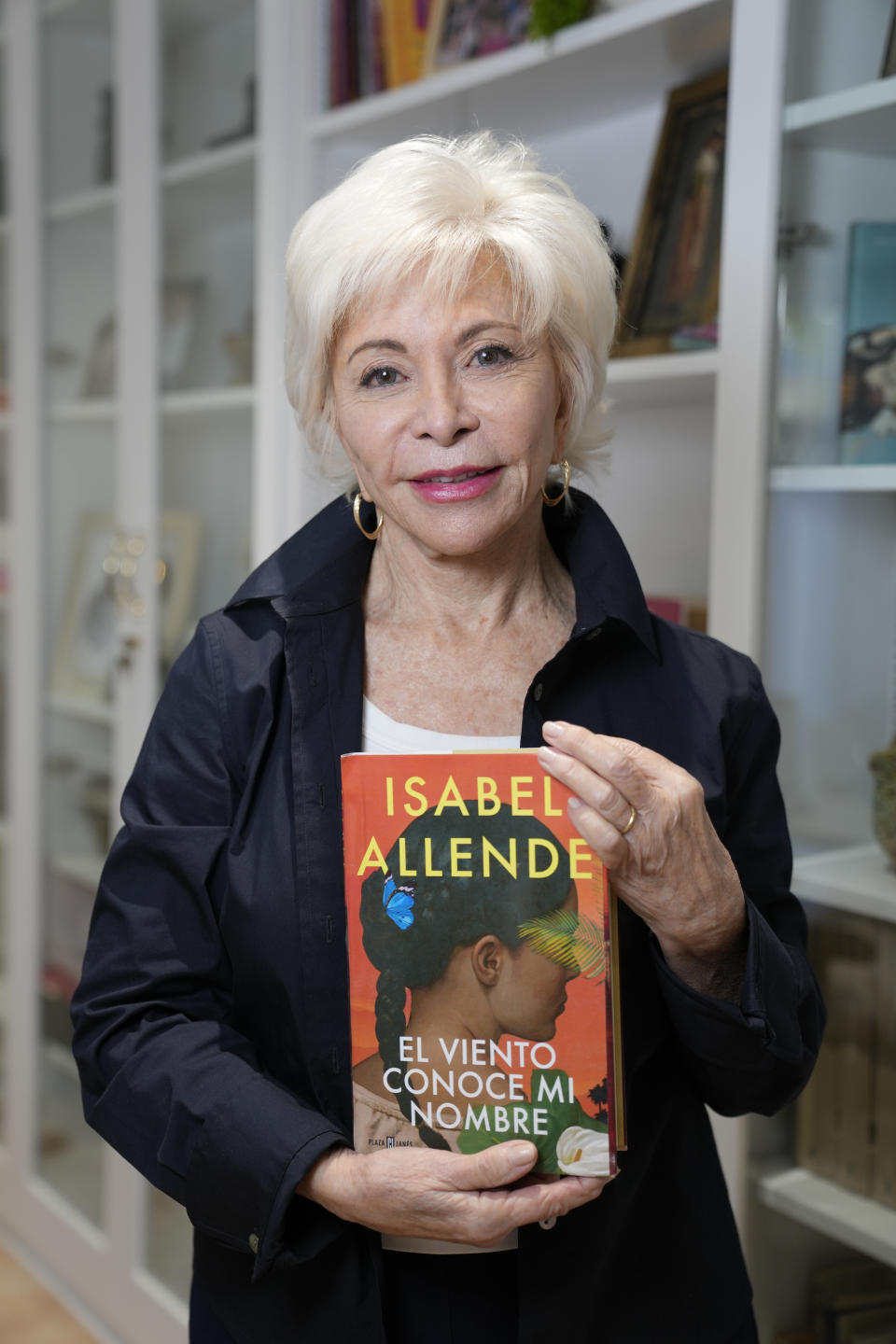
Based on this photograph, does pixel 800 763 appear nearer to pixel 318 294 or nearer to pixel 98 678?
pixel 318 294

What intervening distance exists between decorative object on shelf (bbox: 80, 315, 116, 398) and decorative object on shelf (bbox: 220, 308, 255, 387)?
35 centimetres

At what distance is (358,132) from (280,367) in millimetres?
388

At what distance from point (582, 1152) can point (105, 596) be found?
1.80 metres

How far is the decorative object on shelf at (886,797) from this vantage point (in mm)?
1353

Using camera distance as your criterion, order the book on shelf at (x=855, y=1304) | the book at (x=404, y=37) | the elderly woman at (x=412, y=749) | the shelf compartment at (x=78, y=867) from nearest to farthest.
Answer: the elderly woman at (x=412, y=749) < the book on shelf at (x=855, y=1304) < the book at (x=404, y=37) < the shelf compartment at (x=78, y=867)

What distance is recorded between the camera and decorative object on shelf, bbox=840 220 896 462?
1308 mm

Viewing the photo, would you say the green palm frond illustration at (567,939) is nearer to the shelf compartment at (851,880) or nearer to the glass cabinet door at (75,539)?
the shelf compartment at (851,880)

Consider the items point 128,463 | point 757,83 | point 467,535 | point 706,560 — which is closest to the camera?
point 467,535

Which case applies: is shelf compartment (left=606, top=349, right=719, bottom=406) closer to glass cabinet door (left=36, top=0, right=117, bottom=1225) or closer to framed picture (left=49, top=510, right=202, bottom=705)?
framed picture (left=49, top=510, right=202, bottom=705)

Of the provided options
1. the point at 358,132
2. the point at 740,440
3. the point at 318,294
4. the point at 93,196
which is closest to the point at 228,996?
the point at 318,294

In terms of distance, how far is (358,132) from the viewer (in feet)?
6.46

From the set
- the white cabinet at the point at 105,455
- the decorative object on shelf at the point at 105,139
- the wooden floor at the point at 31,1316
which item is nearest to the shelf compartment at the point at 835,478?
the white cabinet at the point at 105,455

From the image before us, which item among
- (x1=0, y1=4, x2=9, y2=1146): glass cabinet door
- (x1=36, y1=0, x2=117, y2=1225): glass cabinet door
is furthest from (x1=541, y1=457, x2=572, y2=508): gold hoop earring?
(x1=0, y1=4, x2=9, y2=1146): glass cabinet door

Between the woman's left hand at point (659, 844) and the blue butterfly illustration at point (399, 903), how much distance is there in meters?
0.13
